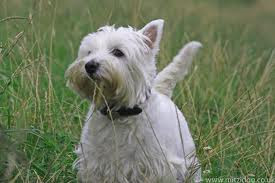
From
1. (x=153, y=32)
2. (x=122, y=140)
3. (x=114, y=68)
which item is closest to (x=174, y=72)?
(x=153, y=32)

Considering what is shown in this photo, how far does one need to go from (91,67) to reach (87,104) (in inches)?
69.1

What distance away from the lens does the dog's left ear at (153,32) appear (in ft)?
15.4

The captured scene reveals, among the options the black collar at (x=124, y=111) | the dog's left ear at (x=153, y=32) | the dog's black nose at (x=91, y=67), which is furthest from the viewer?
the dog's left ear at (x=153, y=32)

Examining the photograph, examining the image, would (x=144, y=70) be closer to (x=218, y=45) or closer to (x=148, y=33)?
(x=148, y=33)

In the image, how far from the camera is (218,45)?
707cm

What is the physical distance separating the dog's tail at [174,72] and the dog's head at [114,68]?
2.17ft

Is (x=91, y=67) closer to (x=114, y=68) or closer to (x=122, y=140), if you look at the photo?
(x=114, y=68)

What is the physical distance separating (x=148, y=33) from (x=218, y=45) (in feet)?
7.99

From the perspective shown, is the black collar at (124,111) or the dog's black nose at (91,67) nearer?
the dog's black nose at (91,67)

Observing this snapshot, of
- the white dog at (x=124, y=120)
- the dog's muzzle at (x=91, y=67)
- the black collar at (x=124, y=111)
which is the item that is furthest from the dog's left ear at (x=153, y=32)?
the dog's muzzle at (x=91, y=67)

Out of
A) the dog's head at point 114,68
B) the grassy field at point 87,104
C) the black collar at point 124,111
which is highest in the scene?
the dog's head at point 114,68

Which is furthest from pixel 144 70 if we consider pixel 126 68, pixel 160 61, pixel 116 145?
pixel 160 61

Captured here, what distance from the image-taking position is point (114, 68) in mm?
4270

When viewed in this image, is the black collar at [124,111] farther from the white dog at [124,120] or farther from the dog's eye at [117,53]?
the dog's eye at [117,53]
